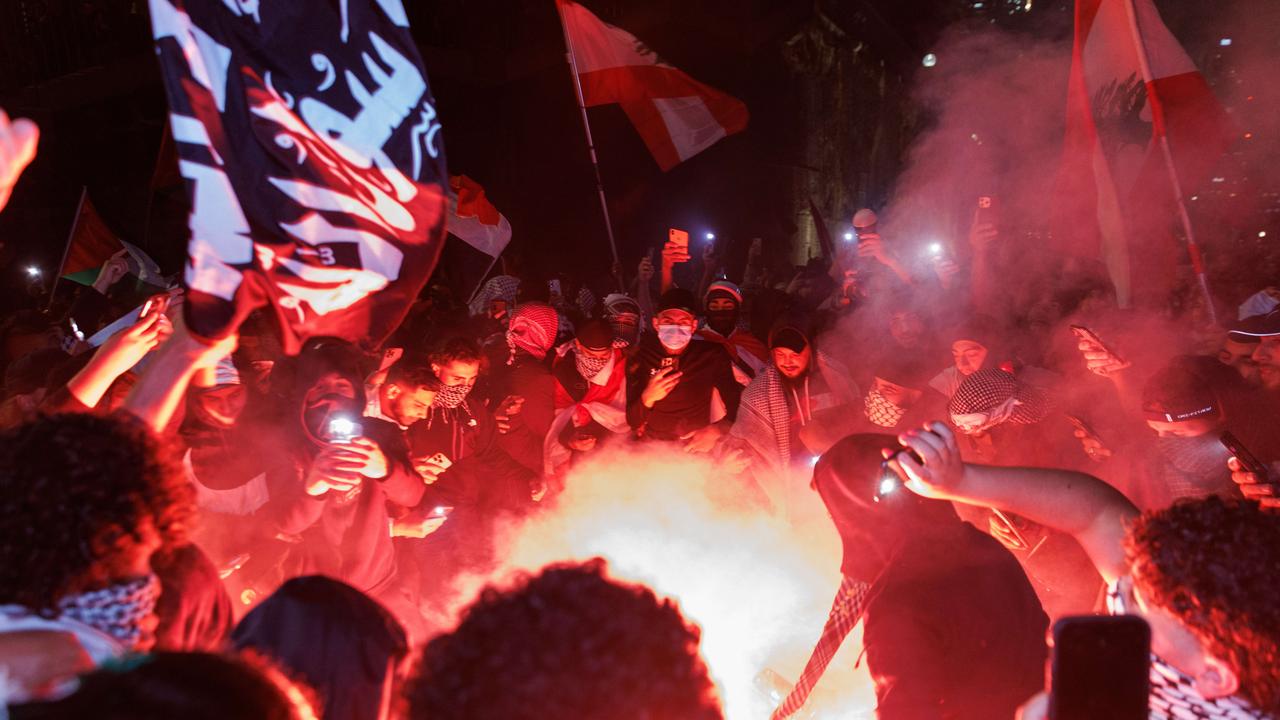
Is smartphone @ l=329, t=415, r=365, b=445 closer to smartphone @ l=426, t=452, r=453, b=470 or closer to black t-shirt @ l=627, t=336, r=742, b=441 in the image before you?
smartphone @ l=426, t=452, r=453, b=470

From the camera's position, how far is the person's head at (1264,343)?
13.7 ft

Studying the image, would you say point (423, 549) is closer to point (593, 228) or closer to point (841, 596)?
point (841, 596)

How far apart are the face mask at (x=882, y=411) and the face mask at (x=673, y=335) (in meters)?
1.48

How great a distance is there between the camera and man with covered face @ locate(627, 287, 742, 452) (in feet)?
19.1

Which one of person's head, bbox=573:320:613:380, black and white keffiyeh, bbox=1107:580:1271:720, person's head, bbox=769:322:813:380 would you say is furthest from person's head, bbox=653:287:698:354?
black and white keffiyeh, bbox=1107:580:1271:720

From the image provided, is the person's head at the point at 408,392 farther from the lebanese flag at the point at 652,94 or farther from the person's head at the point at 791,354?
the lebanese flag at the point at 652,94

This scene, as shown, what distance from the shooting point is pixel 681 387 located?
5.85 m

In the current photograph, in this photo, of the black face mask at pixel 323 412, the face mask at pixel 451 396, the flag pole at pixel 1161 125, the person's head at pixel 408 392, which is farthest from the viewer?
the face mask at pixel 451 396

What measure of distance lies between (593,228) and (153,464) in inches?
635

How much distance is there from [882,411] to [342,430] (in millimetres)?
3313

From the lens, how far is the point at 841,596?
277cm

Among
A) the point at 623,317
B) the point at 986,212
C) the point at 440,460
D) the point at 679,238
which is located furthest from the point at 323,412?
the point at 986,212

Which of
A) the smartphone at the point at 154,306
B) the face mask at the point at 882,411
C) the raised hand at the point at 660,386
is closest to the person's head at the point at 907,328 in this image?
the face mask at the point at 882,411

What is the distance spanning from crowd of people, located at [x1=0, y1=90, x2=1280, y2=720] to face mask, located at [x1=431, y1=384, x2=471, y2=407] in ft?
0.07
